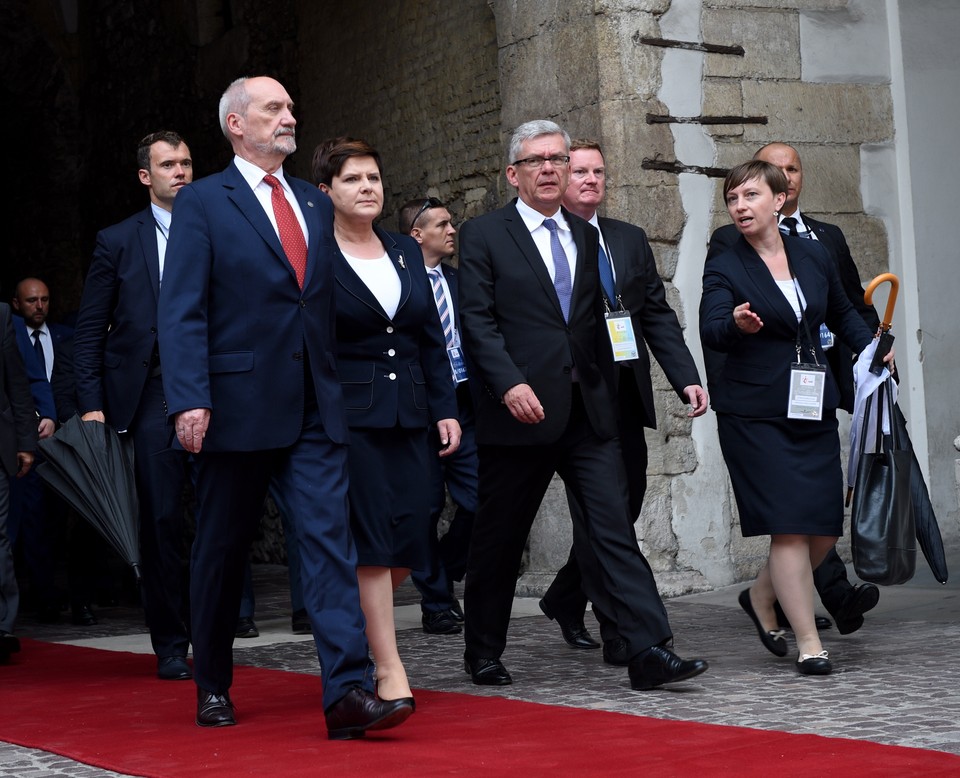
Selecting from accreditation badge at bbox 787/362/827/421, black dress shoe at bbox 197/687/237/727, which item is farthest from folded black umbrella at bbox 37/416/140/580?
accreditation badge at bbox 787/362/827/421

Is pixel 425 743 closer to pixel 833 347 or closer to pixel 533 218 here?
pixel 533 218

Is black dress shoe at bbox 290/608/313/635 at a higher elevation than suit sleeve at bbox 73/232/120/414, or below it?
below

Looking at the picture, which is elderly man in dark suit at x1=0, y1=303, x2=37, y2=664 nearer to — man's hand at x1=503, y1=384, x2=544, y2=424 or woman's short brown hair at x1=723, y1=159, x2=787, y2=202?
man's hand at x1=503, y1=384, x2=544, y2=424

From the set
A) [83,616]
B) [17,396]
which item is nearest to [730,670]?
[17,396]

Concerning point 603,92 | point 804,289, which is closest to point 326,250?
point 804,289

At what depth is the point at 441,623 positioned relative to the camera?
652 centimetres

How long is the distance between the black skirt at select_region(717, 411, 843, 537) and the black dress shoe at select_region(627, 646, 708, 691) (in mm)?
645

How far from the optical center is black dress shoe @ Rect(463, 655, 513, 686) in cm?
496

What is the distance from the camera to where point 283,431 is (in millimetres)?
4176

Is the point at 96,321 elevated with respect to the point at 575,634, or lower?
elevated

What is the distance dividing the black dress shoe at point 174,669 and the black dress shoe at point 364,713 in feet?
5.15

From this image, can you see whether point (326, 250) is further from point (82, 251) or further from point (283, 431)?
point (82, 251)

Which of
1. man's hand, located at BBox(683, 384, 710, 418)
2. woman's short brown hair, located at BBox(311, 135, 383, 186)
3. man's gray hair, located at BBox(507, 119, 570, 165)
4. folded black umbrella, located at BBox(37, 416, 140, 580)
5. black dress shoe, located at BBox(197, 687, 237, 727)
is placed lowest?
black dress shoe, located at BBox(197, 687, 237, 727)

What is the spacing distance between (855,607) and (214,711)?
236cm
